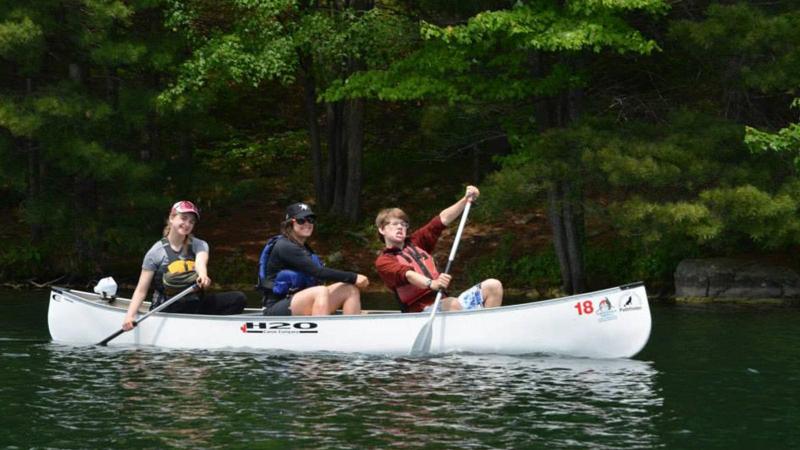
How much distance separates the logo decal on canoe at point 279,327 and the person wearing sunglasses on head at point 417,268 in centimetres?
95

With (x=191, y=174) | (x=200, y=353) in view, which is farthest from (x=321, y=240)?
(x=200, y=353)

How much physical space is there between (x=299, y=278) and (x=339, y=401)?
11.5 feet

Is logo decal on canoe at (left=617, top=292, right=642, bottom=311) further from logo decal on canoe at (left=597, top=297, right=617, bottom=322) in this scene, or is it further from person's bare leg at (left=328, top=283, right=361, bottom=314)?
person's bare leg at (left=328, top=283, right=361, bottom=314)

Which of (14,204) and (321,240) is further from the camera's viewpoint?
(14,204)

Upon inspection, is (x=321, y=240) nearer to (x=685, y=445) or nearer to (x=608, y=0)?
(x=608, y=0)

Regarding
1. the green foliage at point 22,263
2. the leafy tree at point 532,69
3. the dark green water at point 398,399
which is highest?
the leafy tree at point 532,69

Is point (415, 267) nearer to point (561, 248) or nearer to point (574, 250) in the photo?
point (574, 250)

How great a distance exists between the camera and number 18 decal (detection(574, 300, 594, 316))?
1359 cm

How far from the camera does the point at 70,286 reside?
82.2ft

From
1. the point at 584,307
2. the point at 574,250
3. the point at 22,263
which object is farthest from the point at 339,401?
the point at 22,263

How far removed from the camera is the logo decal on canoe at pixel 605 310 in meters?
13.5

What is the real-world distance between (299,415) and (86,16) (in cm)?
1498

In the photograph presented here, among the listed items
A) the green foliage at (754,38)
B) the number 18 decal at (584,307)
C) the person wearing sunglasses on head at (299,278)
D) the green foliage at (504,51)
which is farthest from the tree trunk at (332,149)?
the number 18 decal at (584,307)

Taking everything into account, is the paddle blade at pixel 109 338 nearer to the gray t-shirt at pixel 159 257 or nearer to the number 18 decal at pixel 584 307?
the gray t-shirt at pixel 159 257
